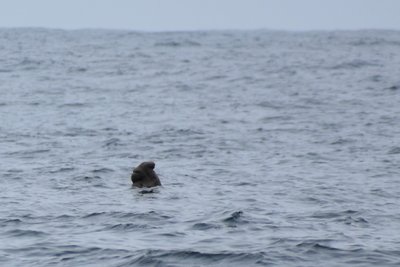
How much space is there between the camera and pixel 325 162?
31078 millimetres

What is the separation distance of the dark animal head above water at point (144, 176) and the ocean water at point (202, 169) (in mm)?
462

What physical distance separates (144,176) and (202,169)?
3.56m

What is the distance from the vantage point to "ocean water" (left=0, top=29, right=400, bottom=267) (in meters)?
19.7

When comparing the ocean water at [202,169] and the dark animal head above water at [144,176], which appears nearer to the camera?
the ocean water at [202,169]

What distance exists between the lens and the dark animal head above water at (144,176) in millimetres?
26484

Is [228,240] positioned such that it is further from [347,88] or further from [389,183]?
[347,88]

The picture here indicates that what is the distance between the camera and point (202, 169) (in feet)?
97.6

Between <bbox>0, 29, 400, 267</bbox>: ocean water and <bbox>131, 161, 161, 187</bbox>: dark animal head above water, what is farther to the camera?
→ <bbox>131, 161, 161, 187</bbox>: dark animal head above water

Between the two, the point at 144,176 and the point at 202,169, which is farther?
the point at 202,169

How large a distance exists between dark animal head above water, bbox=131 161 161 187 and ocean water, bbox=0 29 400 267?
1.52ft

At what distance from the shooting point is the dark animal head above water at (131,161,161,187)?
2648 cm

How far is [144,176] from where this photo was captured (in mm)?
26516

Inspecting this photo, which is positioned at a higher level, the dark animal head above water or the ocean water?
the dark animal head above water

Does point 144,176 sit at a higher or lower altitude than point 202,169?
higher
